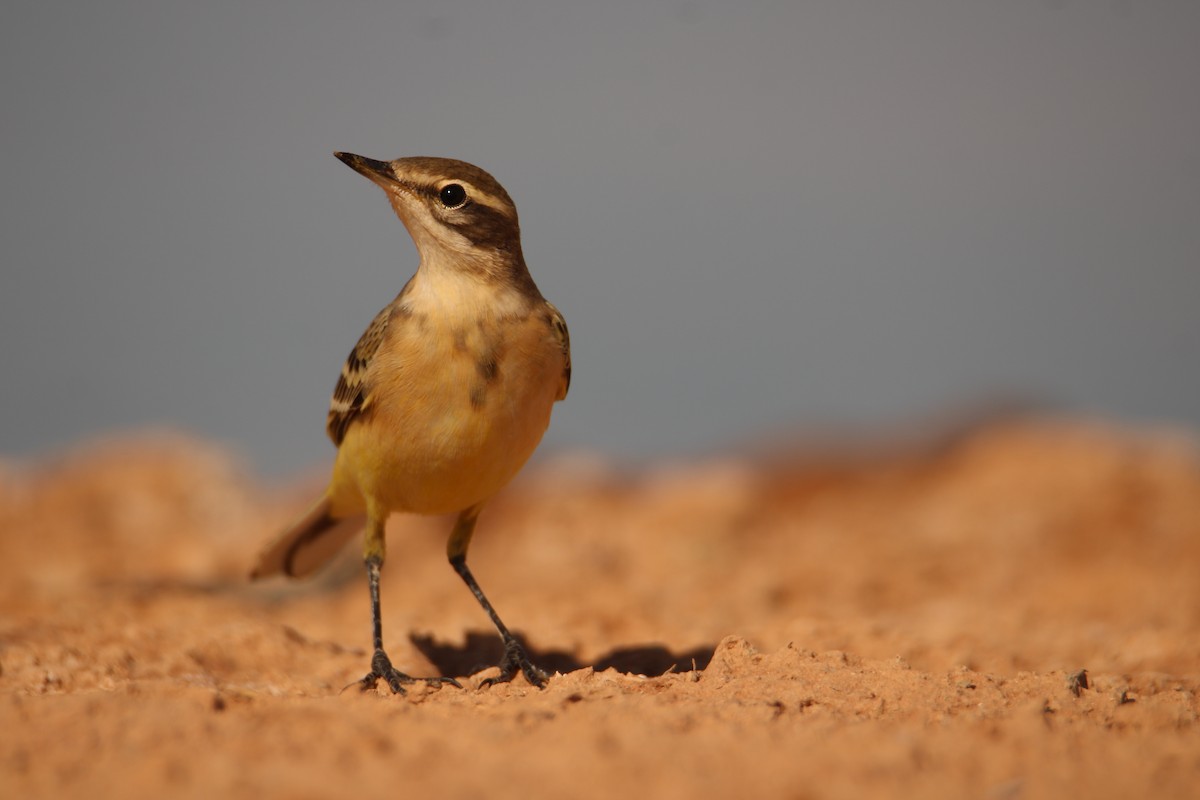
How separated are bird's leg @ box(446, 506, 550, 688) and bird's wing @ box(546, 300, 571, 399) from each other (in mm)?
960

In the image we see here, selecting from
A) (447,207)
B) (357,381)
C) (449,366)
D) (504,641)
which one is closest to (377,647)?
(504,641)

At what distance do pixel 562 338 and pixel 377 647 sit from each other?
2033 millimetres

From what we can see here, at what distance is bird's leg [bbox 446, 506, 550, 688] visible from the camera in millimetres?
6359

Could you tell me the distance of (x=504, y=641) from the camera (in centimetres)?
662

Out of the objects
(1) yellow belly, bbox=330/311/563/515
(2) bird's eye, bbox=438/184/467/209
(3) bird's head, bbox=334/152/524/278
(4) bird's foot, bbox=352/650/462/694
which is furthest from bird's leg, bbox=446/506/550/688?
(2) bird's eye, bbox=438/184/467/209

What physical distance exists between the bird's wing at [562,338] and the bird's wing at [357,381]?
888mm

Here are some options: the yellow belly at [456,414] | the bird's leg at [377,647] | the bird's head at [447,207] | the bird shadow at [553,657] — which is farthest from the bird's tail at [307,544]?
the bird's head at [447,207]

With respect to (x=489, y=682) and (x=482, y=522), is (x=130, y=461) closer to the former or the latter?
(x=482, y=522)

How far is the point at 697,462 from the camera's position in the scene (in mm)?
20672

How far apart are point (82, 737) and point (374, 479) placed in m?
2.48

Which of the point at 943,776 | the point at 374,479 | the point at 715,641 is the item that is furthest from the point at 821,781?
the point at 715,641

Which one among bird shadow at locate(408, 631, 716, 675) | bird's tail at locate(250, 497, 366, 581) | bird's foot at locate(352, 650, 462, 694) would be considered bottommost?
bird's foot at locate(352, 650, 462, 694)

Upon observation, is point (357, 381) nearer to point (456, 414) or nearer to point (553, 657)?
point (456, 414)

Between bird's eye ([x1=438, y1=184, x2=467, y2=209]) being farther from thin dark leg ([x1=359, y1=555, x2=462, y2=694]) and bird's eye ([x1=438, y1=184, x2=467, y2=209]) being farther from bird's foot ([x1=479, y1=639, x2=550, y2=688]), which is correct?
bird's foot ([x1=479, y1=639, x2=550, y2=688])
